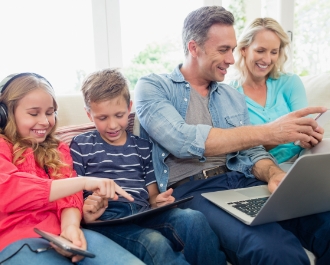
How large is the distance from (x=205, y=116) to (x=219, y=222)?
1.62 feet

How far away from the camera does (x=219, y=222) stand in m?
1.14

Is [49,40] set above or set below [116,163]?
above

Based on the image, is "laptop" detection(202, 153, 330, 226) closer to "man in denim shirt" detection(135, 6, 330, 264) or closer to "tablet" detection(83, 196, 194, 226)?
"man in denim shirt" detection(135, 6, 330, 264)

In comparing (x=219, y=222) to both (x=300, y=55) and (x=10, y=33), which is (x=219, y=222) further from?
(x=300, y=55)

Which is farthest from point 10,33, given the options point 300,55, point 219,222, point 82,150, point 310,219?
point 300,55

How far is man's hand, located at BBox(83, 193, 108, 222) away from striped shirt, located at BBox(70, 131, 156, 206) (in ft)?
0.35

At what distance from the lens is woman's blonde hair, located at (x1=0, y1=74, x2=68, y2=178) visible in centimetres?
109

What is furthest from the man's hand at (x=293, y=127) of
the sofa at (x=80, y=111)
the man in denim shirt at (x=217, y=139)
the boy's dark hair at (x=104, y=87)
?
the boy's dark hair at (x=104, y=87)

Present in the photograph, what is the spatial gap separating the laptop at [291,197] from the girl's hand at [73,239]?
446mm

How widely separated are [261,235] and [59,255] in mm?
564

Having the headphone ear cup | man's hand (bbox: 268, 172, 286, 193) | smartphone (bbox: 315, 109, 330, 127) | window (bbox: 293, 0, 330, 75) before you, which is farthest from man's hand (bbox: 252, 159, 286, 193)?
window (bbox: 293, 0, 330, 75)

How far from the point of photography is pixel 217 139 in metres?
1.28

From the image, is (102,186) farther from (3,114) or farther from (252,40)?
(252,40)

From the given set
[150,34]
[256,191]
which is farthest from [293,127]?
[150,34]
